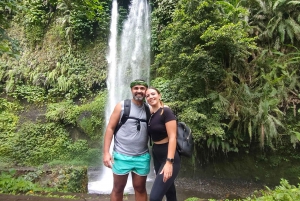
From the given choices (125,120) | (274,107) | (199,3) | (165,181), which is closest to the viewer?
(165,181)

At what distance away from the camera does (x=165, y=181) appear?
2.46 meters

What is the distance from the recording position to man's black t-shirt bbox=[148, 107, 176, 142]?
2492 millimetres

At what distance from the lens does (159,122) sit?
2.51 m

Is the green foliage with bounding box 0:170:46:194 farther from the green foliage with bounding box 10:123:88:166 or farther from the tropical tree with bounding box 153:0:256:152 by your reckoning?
the green foliage with bounding box 10:123:88:166

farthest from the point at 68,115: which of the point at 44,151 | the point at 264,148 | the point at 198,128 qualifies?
the point at 264,148

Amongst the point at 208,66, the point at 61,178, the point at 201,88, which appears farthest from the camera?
the point at 201,88

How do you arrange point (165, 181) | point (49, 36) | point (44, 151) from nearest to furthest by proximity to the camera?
point (165, 181) → point (44, 151) → point (49, 36)

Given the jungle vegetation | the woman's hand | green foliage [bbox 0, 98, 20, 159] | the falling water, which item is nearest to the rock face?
the jungle vegetation

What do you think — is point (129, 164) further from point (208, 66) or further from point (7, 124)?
point (7, 124)

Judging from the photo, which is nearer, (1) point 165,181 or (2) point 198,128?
(1) point 165,181

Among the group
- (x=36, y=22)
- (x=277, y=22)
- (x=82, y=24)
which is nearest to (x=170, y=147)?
(x=277, y=22)

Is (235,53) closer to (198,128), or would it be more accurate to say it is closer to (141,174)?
(198,128)

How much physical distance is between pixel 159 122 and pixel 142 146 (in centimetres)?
41

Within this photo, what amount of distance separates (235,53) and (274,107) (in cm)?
179
